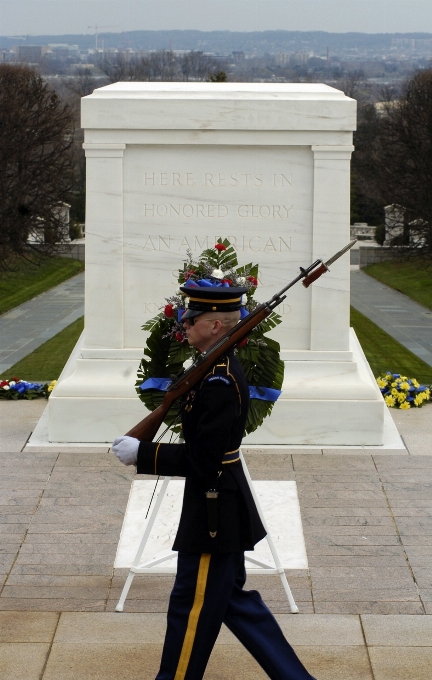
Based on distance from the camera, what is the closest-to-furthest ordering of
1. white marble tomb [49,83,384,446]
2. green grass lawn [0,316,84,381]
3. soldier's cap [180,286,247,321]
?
soldier's cap [180,286,247,321] < white marble tomb [49,83,384,446] < green grass lawn [0,316,84,381]

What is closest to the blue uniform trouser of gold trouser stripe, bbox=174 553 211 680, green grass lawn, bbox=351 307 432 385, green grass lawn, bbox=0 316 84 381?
gold trouser stripe, bbox=174 553 211 680

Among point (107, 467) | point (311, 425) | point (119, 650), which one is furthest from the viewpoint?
point (311, 425)

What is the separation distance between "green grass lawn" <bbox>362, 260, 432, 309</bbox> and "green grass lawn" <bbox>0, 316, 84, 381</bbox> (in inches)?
311

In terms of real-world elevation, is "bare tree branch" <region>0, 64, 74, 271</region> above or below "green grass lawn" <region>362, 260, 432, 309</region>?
above

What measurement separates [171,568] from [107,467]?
1.86 meters

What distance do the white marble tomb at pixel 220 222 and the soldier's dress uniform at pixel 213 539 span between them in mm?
3342

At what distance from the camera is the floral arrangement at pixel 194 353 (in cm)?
530

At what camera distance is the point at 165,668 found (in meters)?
3.92

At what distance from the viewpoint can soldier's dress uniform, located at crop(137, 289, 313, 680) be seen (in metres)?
3.88

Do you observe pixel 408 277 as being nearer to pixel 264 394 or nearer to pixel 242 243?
pixel 242 243

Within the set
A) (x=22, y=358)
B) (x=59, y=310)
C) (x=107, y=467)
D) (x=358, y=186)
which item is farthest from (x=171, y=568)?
(x=358, y=186)

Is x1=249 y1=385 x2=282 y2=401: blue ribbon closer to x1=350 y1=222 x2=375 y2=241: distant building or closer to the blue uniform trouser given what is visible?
the blue uniform trouser

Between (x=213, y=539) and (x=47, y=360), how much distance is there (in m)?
9.14

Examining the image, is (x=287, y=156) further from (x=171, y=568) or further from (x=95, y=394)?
(x=171, y=568)
